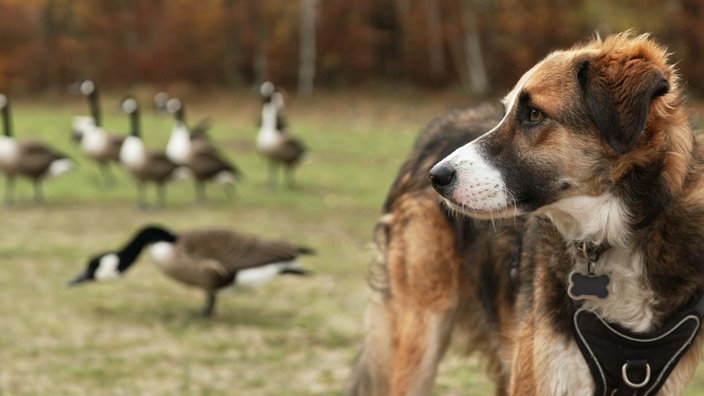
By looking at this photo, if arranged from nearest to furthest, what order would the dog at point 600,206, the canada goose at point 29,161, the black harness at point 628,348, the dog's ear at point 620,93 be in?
the dog's ear at point 620,93 → the dog at point 600,206 → the black harness at point 628,348 → the canada goose at point 29,161

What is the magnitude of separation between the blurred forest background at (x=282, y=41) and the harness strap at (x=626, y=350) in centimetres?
2840

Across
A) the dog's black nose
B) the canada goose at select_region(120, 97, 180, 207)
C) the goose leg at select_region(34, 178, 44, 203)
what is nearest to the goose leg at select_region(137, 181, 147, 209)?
the canada goose at select_region(120, 97, 180, 207)

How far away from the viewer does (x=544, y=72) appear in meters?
3.10

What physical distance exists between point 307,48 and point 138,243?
86.0 ft

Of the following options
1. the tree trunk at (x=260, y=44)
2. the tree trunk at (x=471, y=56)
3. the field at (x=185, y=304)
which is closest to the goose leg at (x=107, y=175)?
the field at (x=185, y=304)

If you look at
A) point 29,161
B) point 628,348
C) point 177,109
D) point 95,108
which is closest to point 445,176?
point 628,348

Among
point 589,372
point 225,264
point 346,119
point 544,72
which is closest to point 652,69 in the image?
point 544,72

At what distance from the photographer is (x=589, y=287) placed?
120 inches

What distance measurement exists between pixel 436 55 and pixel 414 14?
6.84 ft

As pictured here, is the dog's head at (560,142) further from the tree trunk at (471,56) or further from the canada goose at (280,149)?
the tree trunk at (471,56)

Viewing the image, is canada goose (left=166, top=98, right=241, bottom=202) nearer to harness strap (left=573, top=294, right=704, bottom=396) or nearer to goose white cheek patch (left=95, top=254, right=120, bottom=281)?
goose white cheek patch (left=95, top=254, right=120, bottom=281)

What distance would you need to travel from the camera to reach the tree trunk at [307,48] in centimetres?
3322

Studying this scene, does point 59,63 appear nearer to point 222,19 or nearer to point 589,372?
point 222,19

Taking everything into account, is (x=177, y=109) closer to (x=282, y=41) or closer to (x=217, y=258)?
(x=217, y=258)
